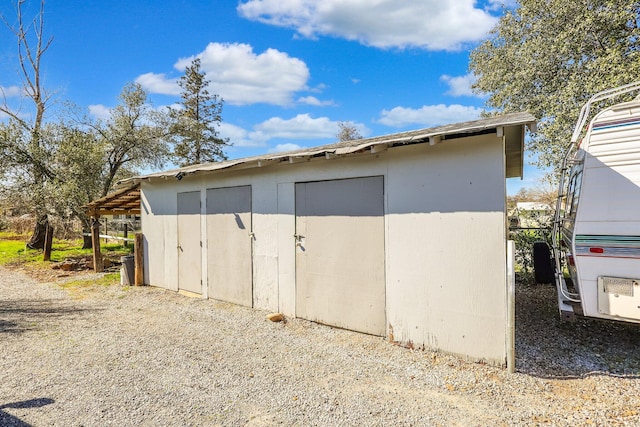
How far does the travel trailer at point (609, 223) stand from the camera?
3346 millimetres

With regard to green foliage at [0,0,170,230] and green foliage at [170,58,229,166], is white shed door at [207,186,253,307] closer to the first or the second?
green foliage at [0,0,170,230]

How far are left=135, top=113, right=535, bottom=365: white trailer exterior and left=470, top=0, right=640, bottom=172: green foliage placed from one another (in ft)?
10.7

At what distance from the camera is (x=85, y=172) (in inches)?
449

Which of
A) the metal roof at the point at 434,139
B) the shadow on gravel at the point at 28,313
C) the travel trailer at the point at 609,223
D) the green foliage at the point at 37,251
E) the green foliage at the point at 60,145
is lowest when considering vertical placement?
the shadow on gravel at the point at 28,313

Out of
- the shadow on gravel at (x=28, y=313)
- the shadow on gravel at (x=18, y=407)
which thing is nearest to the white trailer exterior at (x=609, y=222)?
the shadow on gravel at (x=18, y=407)

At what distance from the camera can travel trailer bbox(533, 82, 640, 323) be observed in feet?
11.0

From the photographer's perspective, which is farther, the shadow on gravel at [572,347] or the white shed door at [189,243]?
the white shed door at [189,243]

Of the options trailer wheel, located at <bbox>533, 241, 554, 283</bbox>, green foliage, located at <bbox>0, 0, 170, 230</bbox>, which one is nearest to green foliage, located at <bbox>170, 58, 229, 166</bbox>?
green foliage, located at <bbox>0, 0, 170, 230</bbox>

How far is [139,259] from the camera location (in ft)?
26.8

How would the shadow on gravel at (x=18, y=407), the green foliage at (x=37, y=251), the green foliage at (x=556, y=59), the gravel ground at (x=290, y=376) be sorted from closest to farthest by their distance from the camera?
the shadow on gravel at (x=18, y=407) → the gravel ground at (x=290, y=376) → the green foliage at (x=556, y=59) → the green foliage at (x=37, y=251)

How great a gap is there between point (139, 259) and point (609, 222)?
30.1ft

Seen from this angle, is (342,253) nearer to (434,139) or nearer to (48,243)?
(434,139)

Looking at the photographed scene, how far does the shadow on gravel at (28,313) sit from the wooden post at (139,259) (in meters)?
1.65

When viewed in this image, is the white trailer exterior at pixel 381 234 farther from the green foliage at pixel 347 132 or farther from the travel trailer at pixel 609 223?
the green foliage at pixel 347 132
